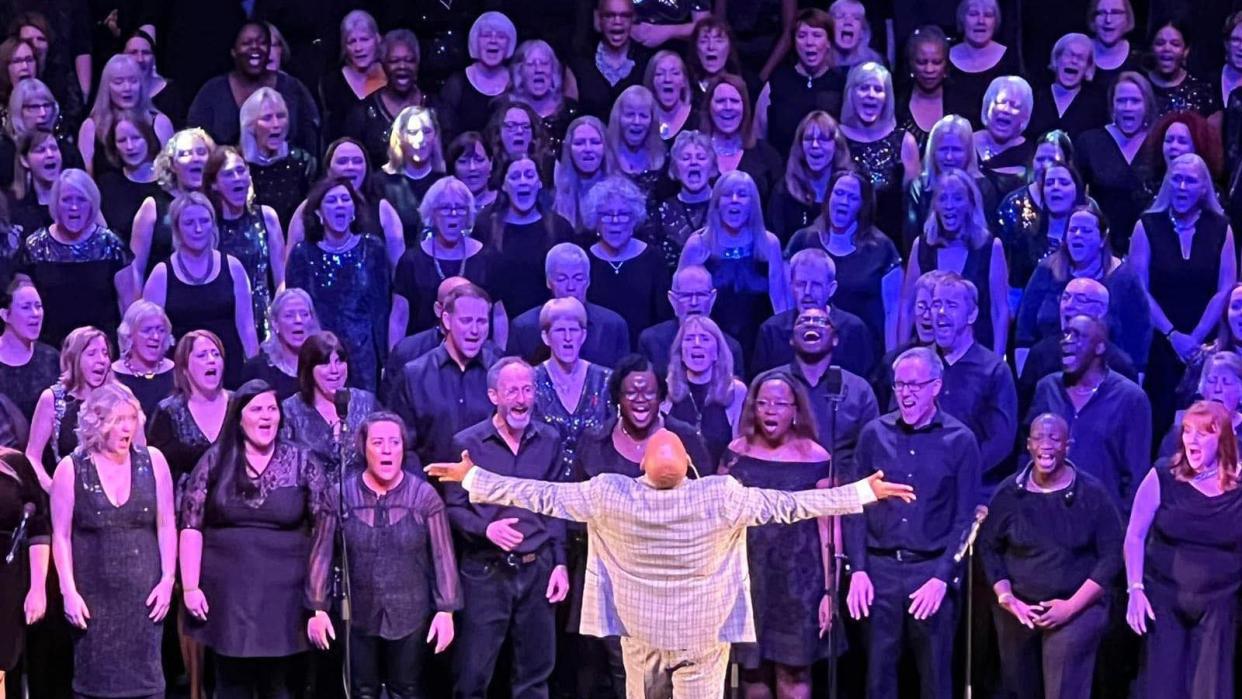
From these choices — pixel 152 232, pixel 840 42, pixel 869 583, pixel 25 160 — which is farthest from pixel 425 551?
pixel 840 42

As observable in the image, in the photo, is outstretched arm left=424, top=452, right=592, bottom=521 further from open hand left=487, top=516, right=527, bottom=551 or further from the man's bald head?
open hand left=487, top=516, right=527, bottom=551

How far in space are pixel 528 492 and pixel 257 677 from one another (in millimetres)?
1248

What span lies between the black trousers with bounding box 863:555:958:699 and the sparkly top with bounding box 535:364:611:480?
3.50 feet

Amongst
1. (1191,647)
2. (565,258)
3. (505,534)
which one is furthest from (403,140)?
(1191,647)

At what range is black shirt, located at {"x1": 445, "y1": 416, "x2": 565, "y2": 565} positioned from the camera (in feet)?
25.5

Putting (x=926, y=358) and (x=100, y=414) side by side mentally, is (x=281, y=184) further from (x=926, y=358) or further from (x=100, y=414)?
(x=926, y=358)

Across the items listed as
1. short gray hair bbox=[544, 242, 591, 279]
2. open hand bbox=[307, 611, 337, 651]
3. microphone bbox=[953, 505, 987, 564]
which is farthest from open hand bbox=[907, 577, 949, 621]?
open hand bbox=[307, 611, 337, 651]

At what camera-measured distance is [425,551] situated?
25.1 feet

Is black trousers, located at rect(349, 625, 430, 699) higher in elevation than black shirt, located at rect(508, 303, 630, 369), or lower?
lower

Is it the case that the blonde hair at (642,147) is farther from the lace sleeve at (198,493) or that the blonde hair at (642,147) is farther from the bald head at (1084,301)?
the lace sleeve at (198,493)

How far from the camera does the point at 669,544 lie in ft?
23.0

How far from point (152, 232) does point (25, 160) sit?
0.61 meters

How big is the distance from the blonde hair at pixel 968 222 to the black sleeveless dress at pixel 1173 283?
0.67 metres

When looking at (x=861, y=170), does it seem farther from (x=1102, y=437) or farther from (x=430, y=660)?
(x=430, y=660)
